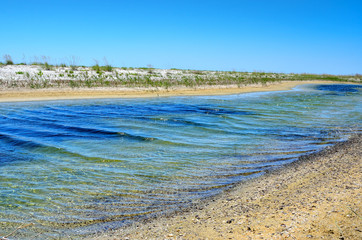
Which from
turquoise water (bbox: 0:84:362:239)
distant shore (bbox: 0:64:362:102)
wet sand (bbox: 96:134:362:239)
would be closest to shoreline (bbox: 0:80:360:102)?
distant shore (bbox: 0:64:362:102)

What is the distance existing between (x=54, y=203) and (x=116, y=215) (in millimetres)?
1177

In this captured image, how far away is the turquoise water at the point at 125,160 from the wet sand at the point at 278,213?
54 cm

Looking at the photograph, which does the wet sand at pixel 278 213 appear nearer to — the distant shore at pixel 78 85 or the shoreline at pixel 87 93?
the shoreline at pixel 87 93

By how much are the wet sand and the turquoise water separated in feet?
1.78

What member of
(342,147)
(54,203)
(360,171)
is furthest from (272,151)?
(54,203)

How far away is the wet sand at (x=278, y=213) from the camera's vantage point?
3.51 m

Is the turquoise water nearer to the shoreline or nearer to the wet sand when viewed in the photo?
the wet sand

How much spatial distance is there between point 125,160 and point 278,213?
4395 mm

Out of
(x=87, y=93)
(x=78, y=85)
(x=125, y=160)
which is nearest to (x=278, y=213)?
(x=125, y=160)

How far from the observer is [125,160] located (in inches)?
295

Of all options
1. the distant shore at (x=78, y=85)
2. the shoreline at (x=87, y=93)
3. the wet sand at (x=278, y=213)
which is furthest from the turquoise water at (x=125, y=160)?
the distant shore at (x=78, y=85)

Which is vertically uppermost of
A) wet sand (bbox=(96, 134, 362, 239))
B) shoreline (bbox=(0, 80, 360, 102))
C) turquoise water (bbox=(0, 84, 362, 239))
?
shoreline (bbox=(0, 80, 360, 102))

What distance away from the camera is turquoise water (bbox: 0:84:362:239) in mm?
4707

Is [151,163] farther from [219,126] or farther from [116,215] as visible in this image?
[219,126]
